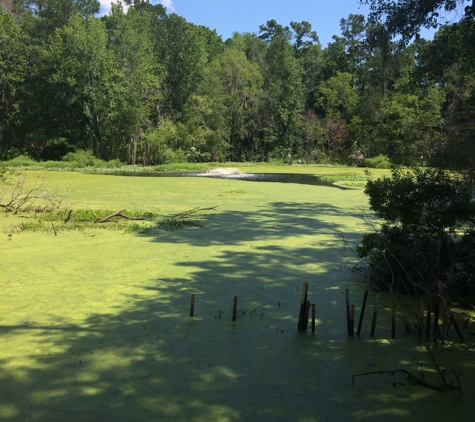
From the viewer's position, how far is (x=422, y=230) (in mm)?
4582

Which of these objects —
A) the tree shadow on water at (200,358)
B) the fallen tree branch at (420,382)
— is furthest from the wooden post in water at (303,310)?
the fallen tree branch at (420,382)

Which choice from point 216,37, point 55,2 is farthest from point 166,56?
point 216,37

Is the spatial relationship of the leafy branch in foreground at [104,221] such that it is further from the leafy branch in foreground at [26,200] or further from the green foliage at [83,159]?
the green foliage at [83,159]

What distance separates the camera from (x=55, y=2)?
105 feet

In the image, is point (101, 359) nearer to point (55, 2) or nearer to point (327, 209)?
point (327, 209)

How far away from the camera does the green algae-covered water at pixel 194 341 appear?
8.20 ft

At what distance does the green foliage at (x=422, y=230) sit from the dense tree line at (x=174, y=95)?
21.9m

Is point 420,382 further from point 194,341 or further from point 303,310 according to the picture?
point 194,341

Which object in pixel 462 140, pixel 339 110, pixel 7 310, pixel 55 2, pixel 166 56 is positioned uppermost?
pixel 55 2

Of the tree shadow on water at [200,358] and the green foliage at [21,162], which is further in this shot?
the green foliage at [21,162]

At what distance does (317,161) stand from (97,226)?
2945cm

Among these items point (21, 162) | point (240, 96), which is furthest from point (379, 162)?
point (21, 162)

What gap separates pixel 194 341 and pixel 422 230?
2.52 metres

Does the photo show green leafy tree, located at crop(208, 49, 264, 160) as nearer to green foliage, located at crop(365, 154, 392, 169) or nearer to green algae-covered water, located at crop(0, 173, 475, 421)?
green foliage, located at crop(365, 154, 392, 169)
